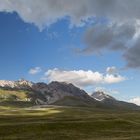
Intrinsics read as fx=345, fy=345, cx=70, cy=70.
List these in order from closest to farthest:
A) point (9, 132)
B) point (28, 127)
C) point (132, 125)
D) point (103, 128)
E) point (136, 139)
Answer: point (136, 139) < point (9, 132) < point (28, 127) < point (103, 128) < point (132, 125)

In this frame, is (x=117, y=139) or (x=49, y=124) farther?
(x=49, y=124)

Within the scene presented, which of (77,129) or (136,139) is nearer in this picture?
(136,139)

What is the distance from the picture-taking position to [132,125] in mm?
90500

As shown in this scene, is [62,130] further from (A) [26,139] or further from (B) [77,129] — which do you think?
(A) [26,139]

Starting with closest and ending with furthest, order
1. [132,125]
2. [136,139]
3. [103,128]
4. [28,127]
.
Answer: [136,139]
[28,127]
[103,128]
[132,125]

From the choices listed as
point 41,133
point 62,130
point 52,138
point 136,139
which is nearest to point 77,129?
point 62,130

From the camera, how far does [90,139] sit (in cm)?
6141

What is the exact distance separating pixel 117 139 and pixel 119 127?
26192 millimetres

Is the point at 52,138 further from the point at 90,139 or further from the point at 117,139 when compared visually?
the point at 117,139

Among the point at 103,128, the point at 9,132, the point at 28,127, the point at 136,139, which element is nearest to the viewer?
the point at 136,139

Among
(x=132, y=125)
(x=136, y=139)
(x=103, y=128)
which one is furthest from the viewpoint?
(x=132, y=125)

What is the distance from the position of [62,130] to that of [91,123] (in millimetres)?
13246

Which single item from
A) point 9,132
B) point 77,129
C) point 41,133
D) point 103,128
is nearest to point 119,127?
point 103,128

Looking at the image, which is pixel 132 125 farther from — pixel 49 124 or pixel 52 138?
pixel 52 138
